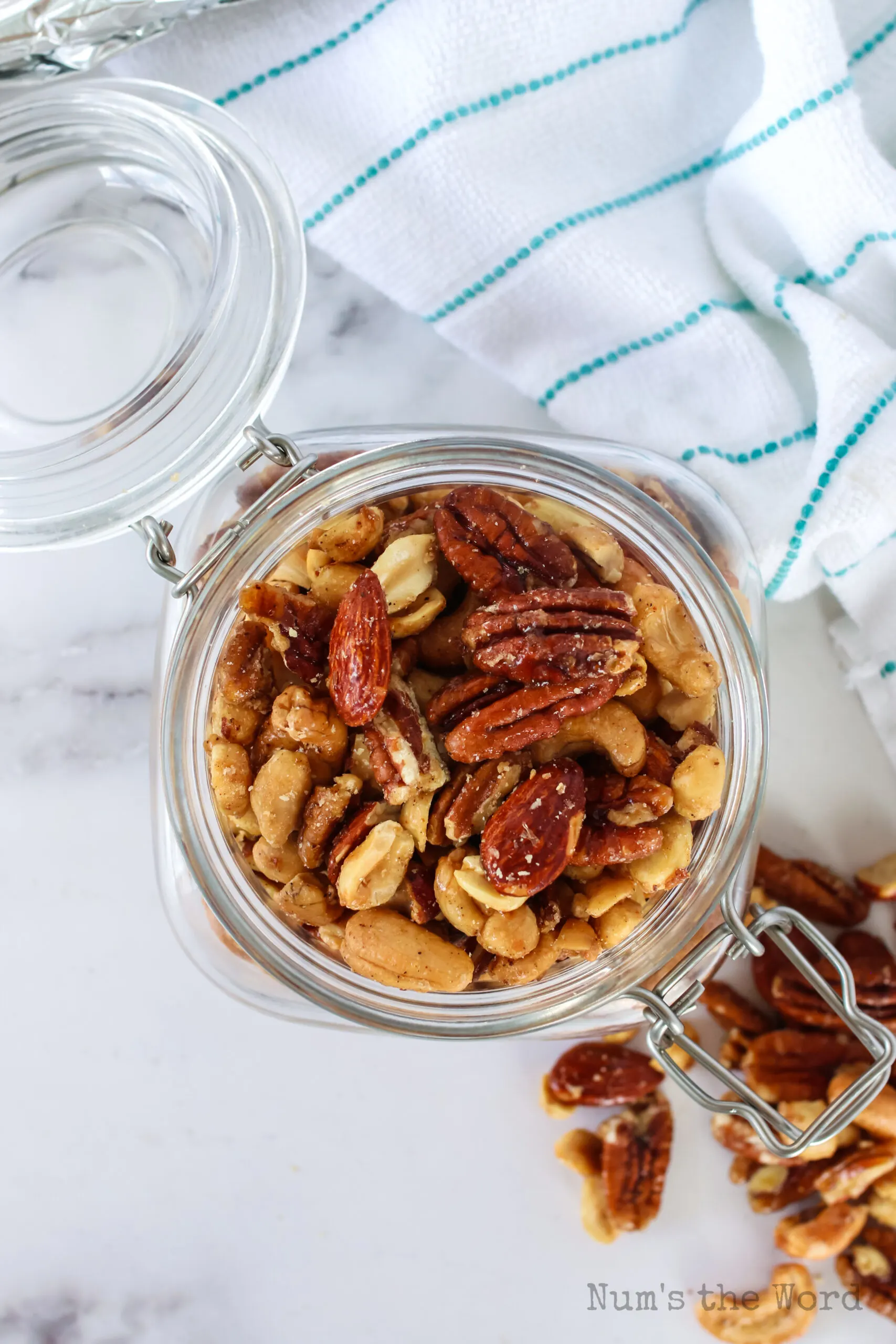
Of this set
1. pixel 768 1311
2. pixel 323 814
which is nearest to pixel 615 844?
pixel 323 814

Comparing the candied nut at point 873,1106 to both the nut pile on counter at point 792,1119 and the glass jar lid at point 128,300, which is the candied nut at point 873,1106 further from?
the glass jar lid at point 128,300

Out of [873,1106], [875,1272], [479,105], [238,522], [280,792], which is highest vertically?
[479,105]

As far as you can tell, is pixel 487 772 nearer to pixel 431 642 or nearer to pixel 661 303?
pixel 431 642

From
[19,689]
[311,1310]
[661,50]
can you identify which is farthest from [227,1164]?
[661,50]

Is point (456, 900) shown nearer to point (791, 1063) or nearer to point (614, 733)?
point (614, 733)

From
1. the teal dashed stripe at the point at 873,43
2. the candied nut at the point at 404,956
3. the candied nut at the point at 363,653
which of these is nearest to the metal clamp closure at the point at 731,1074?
the candied nut at the point at 404,956

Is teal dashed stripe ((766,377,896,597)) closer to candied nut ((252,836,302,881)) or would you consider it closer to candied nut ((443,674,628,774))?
candied nut ((443,674,628,774))

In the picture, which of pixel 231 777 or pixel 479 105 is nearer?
pixel 231 777

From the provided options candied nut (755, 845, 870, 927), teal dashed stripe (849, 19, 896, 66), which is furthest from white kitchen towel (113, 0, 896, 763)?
candied nut (755, 845, 870, 927)
